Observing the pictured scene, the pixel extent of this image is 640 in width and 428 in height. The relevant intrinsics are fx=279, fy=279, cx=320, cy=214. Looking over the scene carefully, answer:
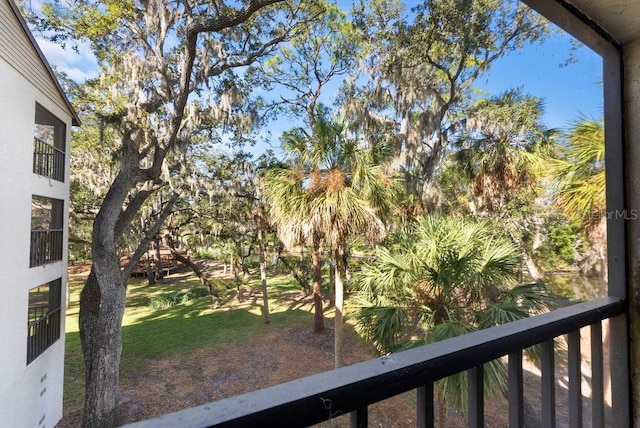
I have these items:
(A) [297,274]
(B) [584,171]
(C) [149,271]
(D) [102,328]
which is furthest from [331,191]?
(A) [297,274]

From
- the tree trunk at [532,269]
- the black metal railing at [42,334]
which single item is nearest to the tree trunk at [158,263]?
the black metal railing at [42,334]

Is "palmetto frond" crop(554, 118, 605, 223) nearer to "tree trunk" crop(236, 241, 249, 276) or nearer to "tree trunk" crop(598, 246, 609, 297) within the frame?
"tree trunk" crop(598, 246, 609, 297)

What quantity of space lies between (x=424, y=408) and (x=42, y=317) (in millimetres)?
3012

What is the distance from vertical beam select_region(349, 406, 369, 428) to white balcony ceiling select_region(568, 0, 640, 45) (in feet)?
4.43

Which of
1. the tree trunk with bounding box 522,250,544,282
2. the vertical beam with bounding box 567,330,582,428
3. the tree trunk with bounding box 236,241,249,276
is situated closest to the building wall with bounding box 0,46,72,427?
the vertical beam with bounding box 567,330,582,428

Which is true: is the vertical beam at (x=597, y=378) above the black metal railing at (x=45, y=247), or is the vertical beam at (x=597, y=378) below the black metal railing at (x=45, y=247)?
below

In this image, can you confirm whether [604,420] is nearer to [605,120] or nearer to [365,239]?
[605,120]

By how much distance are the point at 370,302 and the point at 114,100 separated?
14.7 ft

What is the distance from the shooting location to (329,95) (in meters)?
7.05

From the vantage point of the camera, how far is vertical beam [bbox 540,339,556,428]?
791 millimetres

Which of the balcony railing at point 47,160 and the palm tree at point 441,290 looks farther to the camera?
the palm tree at point 441,290

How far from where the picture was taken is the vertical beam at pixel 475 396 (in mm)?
627

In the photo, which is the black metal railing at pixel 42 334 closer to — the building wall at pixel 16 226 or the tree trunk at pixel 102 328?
the building wall at pixel 16 226

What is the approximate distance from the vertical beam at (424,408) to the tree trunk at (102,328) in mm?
5056
